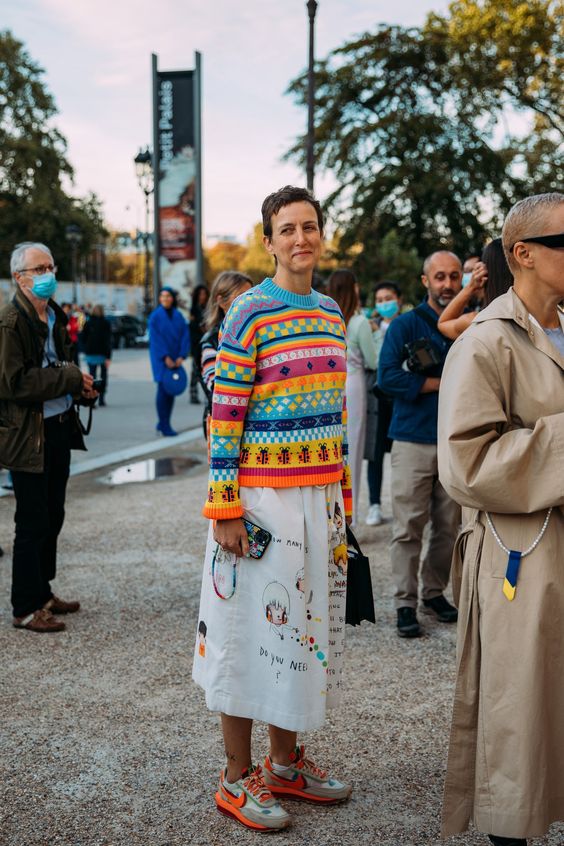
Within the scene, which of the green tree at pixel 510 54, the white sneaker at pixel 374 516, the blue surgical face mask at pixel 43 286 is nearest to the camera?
the blue surgical face mask at pixel 43 286

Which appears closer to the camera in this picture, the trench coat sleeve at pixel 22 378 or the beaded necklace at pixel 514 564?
the beaded necklace at pixel 514 564

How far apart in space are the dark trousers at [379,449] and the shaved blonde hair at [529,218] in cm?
486

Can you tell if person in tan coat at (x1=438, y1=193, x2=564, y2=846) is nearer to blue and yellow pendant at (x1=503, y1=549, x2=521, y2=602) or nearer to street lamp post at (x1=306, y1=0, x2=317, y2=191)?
blue and yellow pendant at (x1=503, y1=549, x2=521, y2=602)

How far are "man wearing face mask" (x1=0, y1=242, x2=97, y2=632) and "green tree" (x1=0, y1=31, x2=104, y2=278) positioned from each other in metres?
50.1

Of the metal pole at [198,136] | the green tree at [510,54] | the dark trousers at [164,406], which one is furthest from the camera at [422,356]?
the green tree at [510,54]

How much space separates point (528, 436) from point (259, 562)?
1.01 metres

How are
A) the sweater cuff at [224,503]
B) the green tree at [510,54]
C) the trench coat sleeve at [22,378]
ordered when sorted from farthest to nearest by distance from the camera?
the green tree at [510,54] → the trench coat sleeve at [22,378] → the sweater cuff at [224,503]

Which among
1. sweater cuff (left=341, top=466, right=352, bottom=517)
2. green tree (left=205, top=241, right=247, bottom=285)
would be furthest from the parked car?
green tree (left=205, top=241, right=247, bottom=285)

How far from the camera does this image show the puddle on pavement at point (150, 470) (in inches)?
391

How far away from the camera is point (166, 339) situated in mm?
12969

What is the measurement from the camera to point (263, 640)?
117 inches

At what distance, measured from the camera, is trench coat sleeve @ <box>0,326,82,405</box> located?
4.82 metres

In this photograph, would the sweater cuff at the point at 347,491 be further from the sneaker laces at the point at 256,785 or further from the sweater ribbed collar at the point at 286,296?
the sneaker laces at the point at 256,785

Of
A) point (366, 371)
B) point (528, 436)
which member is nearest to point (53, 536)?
point (366, 371)
